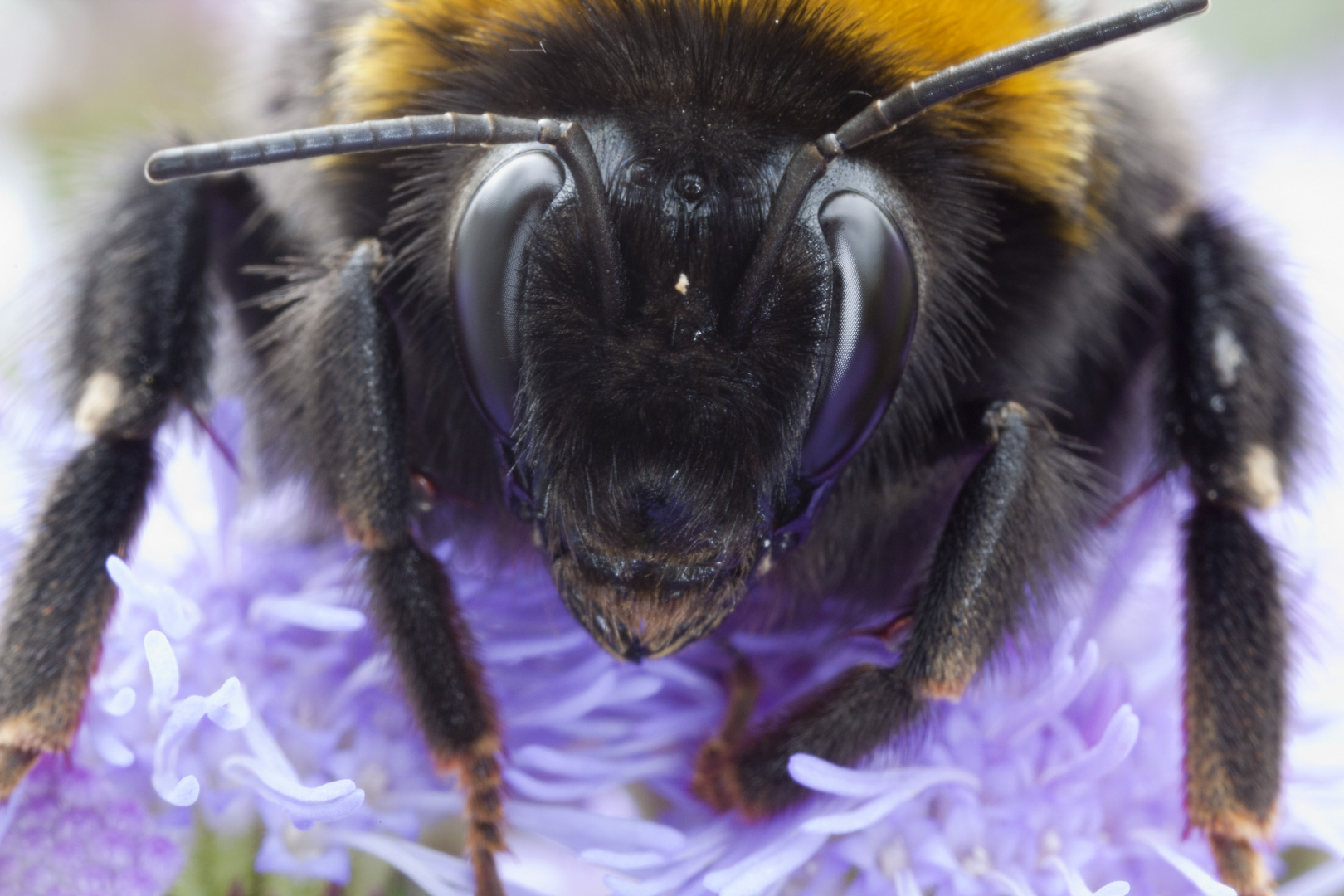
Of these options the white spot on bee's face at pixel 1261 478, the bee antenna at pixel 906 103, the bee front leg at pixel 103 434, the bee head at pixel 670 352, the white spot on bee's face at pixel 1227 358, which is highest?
the bee antenna at pixel 906 103

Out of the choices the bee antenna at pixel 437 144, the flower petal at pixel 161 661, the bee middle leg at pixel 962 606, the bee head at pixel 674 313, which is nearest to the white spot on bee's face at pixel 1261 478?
the bee middle leg at pixel 962 606

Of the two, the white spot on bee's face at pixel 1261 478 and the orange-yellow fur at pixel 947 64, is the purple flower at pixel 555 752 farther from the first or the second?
the orange-yellow fur at pixel 947 64

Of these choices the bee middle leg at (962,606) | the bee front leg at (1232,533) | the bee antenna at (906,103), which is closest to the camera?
the bee antenna at (906,103)

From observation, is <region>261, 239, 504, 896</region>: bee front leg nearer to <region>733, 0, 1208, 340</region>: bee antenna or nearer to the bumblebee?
the bumblebee

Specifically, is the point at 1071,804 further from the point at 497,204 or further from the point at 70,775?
the point at 70,775

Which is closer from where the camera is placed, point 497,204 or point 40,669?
point 497,204

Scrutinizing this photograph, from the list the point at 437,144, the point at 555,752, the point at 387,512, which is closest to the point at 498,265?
the point at 437,144

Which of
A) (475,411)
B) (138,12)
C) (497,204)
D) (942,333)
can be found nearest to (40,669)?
(475,411)

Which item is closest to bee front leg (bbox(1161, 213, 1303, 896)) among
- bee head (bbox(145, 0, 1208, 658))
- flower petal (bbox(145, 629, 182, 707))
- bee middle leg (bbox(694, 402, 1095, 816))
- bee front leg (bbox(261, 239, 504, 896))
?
bee middle leg (bbox(694, 402, 1095, 816))
